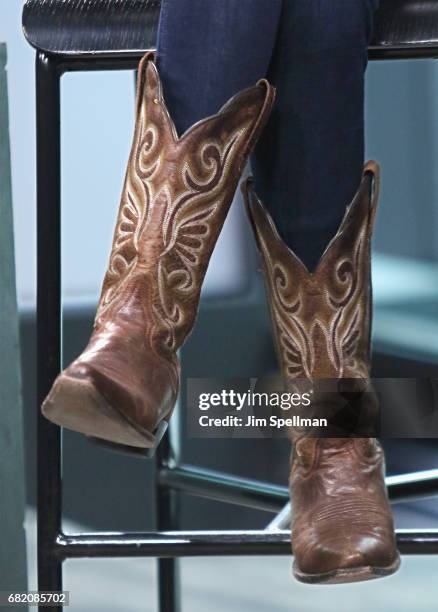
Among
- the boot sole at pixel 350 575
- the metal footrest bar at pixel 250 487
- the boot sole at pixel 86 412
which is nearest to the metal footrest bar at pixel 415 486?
the metal footrest bar at pixel 250 487

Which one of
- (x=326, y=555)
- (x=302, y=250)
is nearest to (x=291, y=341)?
(x=302, y=250)

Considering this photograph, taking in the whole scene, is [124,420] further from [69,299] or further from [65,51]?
[69,299]

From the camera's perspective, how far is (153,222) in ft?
2.57

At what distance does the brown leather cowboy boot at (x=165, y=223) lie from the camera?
0.76 meters

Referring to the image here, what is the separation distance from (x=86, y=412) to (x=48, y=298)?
0.26m

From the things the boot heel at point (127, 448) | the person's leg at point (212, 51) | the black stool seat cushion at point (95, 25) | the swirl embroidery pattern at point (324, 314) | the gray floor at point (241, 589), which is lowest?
the gray floor at point (241, 589)

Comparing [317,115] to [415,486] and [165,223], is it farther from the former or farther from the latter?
[415,486]

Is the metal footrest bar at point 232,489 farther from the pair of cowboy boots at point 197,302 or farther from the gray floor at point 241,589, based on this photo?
the pair of cowboy boots at point 197,302

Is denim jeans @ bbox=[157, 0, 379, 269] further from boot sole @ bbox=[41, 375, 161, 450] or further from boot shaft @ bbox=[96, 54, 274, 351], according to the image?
boot sole @ bbox=[41, 375, 161, 450]

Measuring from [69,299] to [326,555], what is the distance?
1.42 m

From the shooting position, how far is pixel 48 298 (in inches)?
36.2

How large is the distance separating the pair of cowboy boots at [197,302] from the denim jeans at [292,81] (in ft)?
0.04

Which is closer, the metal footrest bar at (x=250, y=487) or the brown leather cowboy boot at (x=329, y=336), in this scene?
the brown leather cowboy boot at (x=329, y=336)

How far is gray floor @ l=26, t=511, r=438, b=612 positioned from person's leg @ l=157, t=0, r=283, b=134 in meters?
0.97
